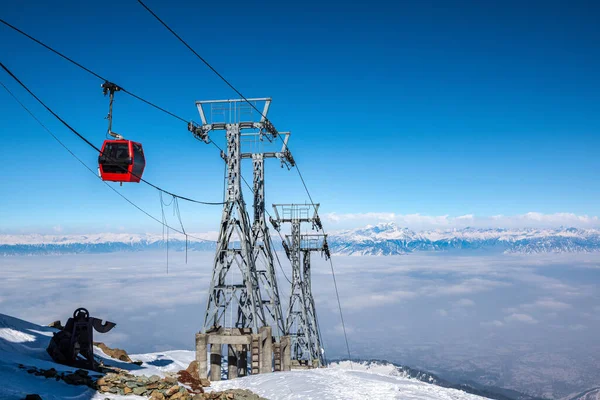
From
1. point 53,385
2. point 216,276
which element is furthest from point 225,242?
point 53,385

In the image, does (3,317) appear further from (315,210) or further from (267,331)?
(315,210)

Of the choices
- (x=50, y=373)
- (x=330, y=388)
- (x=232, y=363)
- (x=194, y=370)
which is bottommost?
(x=232, y=363)

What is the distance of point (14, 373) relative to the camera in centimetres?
1201

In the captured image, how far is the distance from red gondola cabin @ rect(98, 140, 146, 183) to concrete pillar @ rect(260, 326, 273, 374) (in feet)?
36.1

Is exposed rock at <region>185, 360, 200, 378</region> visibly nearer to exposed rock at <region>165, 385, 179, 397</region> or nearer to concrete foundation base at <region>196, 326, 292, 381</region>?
concrete foundation base at <region>196, 326, 292, 381</region>

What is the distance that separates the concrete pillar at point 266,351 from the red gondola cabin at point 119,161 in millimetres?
10998

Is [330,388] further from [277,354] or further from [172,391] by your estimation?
[277,354]

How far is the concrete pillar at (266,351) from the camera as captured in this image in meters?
22.5

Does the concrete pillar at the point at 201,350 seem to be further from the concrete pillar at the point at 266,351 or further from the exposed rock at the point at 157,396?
the exposed rock at the point at 157,396

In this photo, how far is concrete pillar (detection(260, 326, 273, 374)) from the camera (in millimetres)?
22484

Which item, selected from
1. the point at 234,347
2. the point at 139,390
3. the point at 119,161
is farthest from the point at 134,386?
the point at 234,347

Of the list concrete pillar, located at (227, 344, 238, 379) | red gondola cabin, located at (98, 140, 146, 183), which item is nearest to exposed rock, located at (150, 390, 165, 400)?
red gondola cabin, located at (98, 140, 146, 183)

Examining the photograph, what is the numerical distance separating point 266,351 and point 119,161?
1264cm

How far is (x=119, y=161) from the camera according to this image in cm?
1673
